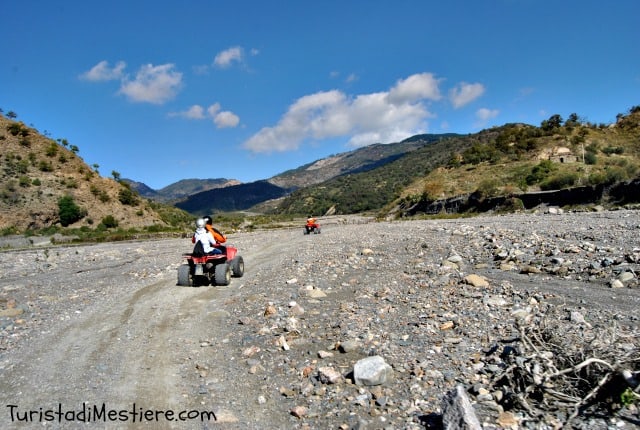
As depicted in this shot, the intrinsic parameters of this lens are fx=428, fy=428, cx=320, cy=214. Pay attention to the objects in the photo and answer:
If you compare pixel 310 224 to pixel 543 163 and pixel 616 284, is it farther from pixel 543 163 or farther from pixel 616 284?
pixel 543 163

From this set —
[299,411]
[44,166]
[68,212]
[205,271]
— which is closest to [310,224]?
[205,271]

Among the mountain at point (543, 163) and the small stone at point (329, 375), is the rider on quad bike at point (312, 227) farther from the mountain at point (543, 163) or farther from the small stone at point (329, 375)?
the small stone at point (329, 375)

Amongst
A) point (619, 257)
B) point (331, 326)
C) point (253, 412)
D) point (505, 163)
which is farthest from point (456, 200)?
point (253, 412)

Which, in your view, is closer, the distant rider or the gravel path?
the gravel path

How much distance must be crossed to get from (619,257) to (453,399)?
8918 mm

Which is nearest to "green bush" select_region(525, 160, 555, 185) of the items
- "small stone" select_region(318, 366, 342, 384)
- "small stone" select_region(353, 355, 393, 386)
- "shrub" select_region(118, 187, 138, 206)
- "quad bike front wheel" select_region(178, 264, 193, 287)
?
"quad bike front wheel" select_region(178, 264, 193, 287)

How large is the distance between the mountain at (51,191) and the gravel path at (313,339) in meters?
47.7

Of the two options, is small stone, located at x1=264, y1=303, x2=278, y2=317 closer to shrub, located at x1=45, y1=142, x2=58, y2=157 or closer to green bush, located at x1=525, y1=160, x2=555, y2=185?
green bush, located at x1=525, y1=160, x2=555, y2=185

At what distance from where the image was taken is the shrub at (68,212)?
176 ft

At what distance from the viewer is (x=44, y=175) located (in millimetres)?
60656

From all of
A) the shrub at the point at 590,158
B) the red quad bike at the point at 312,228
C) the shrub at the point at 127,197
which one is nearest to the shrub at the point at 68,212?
the shrub at the point at 127,197

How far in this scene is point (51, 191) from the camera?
57594 mm

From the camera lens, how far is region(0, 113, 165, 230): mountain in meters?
53.0

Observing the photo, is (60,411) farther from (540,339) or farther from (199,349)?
(540,339)
